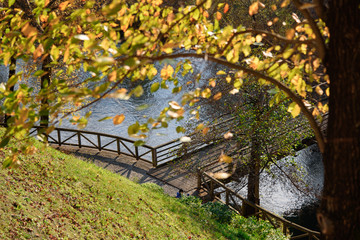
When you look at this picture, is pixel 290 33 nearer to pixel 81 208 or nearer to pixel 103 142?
pixel 81 208

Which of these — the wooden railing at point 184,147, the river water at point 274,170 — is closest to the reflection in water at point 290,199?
the river water at point 274,170

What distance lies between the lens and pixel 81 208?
30.1ft

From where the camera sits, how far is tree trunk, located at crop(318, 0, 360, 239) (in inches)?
122

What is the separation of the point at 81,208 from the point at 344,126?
24.0ft

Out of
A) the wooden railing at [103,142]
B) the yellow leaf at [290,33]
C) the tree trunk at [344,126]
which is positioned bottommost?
the wooden railing at [103,142]

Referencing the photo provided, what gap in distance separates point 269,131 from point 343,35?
1184 cm

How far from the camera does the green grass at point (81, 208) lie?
301 inches

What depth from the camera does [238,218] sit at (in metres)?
15.4

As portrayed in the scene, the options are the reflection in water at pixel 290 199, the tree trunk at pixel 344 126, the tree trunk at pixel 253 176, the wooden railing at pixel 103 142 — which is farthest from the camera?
the reflection in water at pixel 290 199

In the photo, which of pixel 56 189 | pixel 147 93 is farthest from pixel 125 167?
pixel 147 93

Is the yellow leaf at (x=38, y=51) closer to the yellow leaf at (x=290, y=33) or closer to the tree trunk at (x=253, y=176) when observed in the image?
the yellow leaf at (x=290, y=33)

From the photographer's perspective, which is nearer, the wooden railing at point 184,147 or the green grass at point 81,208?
the green grass at point 81,208

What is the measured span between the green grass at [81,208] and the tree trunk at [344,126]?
18.4ft

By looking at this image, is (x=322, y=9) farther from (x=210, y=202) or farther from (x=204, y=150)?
(x=204, y=150)
